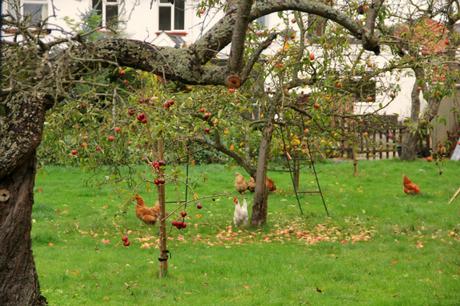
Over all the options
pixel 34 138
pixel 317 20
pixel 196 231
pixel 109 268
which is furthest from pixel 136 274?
pixel 317 20

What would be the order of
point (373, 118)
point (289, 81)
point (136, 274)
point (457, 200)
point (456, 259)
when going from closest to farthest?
point (136, 274) → point (456, 259) → point (289, 81) → point (373, 118) → point (457, 200)

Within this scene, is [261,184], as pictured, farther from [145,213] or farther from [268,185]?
[268,185]

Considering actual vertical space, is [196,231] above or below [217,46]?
below

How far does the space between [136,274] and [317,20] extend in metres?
5.44

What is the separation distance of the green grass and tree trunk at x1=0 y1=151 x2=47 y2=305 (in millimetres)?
2210

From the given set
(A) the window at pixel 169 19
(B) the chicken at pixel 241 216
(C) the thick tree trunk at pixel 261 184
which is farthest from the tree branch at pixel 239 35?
(A) the window at pixel 169 19

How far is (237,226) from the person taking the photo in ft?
47.8

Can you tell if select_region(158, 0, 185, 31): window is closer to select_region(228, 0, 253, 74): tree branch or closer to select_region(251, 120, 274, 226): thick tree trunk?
select_region(251, 120, 274, 226): thick tree trunk

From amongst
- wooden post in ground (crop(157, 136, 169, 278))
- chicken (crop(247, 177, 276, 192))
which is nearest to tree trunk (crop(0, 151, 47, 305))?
wooden post in ground (crop(157, 136, 169, 278))

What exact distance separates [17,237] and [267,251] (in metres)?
5.96

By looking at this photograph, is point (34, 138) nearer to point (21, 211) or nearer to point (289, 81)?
point (21, 211)

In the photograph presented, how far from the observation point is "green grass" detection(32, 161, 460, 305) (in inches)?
389

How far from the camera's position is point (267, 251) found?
12508 mm

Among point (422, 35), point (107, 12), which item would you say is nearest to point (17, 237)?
point (422, 35)
